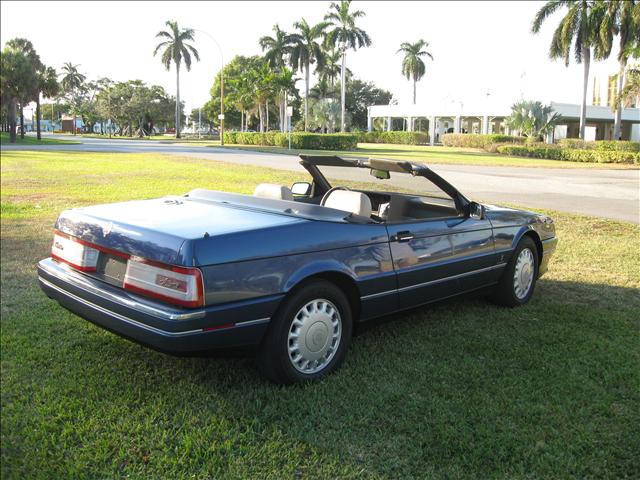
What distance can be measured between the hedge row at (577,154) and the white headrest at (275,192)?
3088cm

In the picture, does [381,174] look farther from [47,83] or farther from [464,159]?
[47,83]

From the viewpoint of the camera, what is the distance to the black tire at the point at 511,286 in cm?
500

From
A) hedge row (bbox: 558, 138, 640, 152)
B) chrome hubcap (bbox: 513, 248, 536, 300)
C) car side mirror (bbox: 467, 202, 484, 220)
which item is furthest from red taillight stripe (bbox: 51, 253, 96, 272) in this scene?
hedge row (bbox: 558, 138, 640, 152)

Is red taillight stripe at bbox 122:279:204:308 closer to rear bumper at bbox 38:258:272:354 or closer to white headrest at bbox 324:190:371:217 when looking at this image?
rear bumper at bbox 38:258:272:354

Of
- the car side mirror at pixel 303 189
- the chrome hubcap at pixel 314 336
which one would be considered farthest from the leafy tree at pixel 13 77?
the chrome hubcap at pixel 314 336

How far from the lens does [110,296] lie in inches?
131

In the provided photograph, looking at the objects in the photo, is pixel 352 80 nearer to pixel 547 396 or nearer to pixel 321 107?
pixel 321 107

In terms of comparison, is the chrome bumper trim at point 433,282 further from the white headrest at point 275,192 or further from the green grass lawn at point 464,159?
the green grass lawn at point 464,159

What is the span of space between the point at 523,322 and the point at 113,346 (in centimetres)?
311

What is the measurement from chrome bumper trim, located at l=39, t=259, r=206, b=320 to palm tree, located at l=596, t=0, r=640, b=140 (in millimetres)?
A: 39412

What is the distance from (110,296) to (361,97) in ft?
308

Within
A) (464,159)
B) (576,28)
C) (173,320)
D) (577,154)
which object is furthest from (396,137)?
(173,320)

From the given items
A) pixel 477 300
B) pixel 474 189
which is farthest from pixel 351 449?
pixel 474 189

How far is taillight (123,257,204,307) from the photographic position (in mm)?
3027
